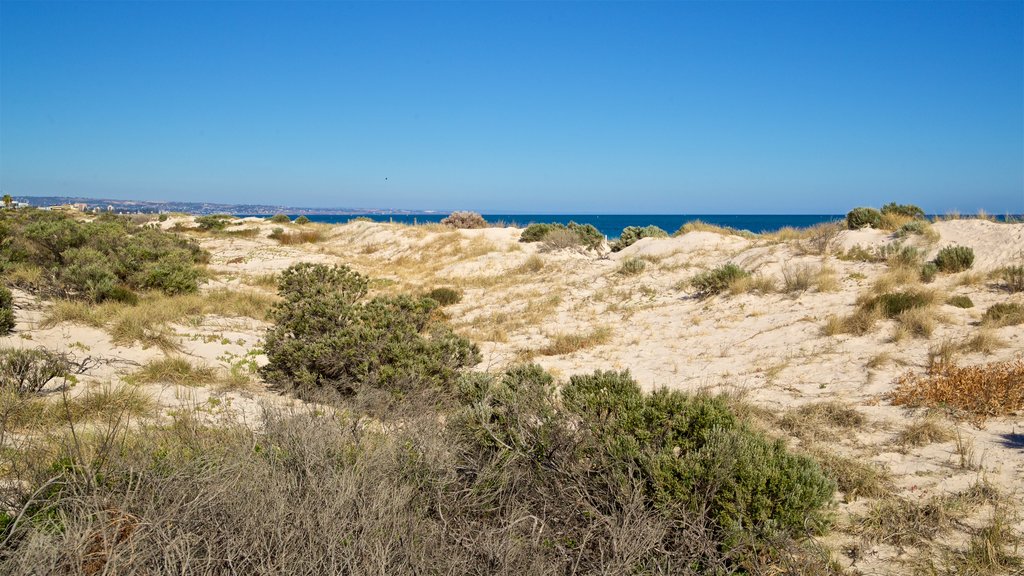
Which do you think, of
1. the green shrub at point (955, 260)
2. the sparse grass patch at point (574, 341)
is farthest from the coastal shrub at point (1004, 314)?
the sparse grass patch at point (574, 341)

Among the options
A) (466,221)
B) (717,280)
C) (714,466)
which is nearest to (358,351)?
(714,466)

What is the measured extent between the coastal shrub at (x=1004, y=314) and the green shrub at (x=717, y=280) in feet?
15.7

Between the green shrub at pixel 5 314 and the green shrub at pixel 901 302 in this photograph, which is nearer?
the green shrub at pixel 5 314

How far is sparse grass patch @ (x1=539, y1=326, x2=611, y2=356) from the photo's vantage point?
10016mm

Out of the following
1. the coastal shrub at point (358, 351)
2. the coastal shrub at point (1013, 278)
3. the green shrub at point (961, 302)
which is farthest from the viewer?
the coastal shrub at point (1013, 278)

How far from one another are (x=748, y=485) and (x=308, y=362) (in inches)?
218

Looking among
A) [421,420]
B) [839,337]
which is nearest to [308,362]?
[421,420]

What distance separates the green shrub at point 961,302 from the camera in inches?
370

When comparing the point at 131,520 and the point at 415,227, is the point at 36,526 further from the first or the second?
the point at 415,227

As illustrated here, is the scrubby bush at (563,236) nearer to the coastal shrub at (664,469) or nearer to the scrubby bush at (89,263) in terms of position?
the scrubby bush at (89,263)

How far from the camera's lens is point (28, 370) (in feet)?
17.9

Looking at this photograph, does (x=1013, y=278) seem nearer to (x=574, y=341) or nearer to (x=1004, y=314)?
(x=1004, y=314)

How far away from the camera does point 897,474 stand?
452cm

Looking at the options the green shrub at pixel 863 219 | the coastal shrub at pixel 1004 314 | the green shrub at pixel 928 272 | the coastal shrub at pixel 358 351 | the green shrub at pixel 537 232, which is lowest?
the coastal shrub at pixel 358 351
